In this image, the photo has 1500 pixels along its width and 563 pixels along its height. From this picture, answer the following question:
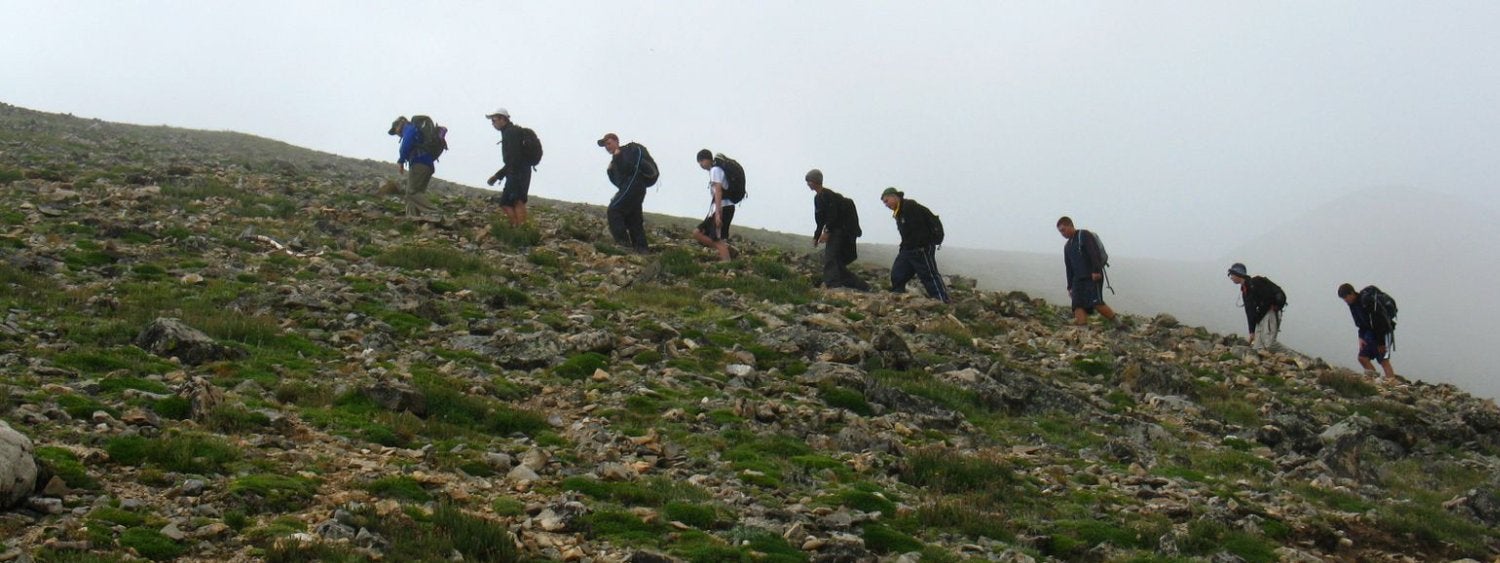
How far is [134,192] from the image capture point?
86.4ft

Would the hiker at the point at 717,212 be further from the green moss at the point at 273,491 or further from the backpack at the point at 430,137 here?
the green moss at the point at 273,491

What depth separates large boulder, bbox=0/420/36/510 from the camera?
8633mm

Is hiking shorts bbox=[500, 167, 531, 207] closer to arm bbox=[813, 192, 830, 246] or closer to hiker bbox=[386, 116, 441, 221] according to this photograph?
hiker bbox=[386, 116, 441, 221]

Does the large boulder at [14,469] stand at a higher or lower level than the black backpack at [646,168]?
lower

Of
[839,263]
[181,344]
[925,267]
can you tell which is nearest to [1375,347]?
[925,267]

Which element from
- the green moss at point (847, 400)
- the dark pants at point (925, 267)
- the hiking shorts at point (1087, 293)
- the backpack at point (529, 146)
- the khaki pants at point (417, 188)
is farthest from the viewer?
the khaki pants at point (417, 188)

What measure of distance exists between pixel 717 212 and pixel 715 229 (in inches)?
27.4

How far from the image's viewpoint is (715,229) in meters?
27.0

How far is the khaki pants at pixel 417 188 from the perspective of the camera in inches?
1090

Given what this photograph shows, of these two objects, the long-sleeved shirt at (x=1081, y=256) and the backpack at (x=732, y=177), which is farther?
the backpack at (x=732, y=177)

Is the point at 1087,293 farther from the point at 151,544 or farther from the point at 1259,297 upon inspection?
the point at 151,544

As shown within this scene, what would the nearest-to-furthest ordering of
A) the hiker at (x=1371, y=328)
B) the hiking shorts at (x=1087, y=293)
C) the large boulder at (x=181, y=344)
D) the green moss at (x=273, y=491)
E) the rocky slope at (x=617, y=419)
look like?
1. the green moss at (x=273, y=491)
2. the rocky slope at (x=617, y=419)
3. the large boulder at (x=181, y=344)
4. the hiker at (x=1371, y=328)
5. the hiking shorts at (x=1087, y=293)

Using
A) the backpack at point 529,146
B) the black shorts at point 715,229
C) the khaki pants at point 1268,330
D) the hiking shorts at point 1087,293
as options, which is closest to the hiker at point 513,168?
the backpack at point 529,146

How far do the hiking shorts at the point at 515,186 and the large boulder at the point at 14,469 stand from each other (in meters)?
18.2
